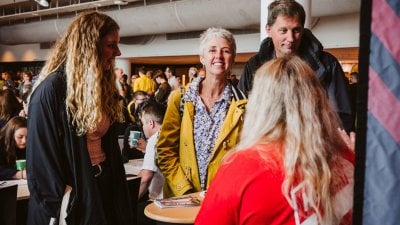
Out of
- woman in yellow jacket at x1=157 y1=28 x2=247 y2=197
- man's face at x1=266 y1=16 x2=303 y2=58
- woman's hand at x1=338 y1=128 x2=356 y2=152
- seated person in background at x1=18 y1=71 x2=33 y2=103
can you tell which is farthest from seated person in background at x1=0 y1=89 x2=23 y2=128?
woman's hand at x1=338 y1=128 x2=356 y2=152

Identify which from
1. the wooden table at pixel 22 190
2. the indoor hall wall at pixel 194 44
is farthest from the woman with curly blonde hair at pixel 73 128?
the indoor hall wall at pixel 194 44

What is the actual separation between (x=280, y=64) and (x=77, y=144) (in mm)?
978

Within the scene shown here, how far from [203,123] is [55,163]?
3.14ft

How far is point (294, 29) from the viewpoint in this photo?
247 centimetres

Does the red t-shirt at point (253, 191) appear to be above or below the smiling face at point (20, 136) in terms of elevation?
above

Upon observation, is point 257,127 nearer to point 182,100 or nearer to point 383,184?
point 383,184

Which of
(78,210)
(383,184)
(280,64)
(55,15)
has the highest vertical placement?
(55,15)

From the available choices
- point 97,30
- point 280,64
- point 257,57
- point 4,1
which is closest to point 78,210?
Answer: point 97,30

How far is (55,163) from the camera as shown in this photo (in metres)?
1.86

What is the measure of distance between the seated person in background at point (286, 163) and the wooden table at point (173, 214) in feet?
2.46

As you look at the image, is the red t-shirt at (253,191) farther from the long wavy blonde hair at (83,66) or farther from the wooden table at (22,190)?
the wooden table at (22,190)

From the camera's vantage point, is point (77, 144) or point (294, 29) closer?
point (77, 144)

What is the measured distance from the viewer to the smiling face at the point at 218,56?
102 inches

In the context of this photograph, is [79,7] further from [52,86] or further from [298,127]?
[298,127]
